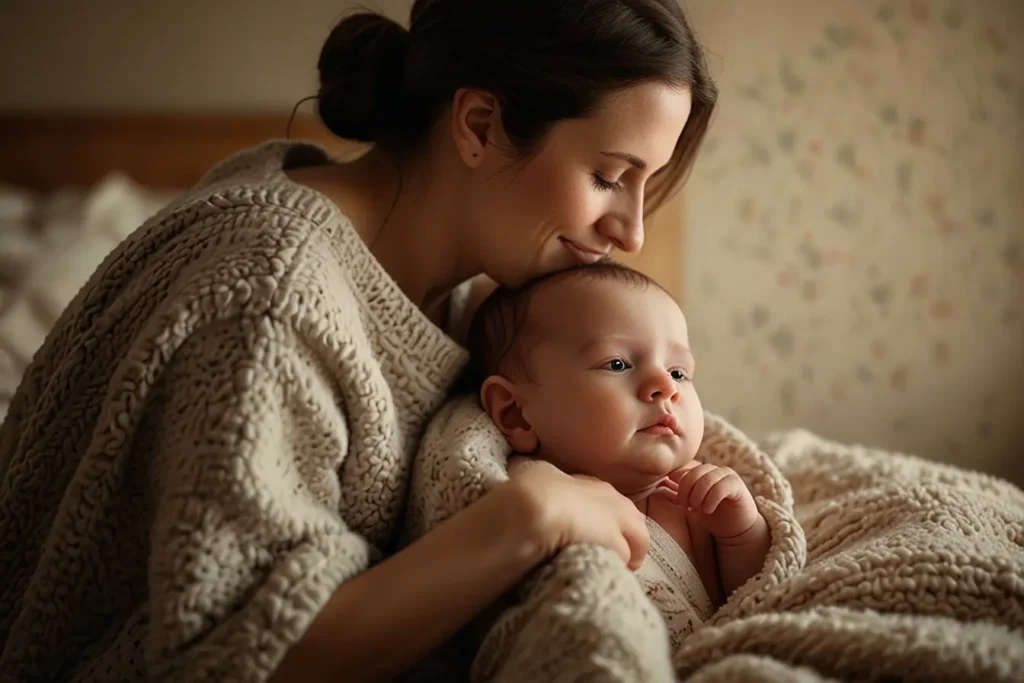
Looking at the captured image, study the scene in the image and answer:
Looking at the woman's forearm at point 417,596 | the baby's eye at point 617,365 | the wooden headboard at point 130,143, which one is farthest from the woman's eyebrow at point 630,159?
the wooden headboard at point 130,143

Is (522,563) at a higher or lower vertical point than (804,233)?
higher

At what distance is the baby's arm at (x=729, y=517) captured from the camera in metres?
0.96

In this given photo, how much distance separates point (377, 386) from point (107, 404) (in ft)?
0.80

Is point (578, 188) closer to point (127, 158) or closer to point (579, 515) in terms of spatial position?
point (579, 515)

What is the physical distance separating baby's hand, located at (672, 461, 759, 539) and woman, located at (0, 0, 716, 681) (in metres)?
0.10

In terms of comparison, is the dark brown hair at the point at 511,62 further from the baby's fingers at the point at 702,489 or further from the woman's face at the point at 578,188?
the baby's fingers at the point at 702,489

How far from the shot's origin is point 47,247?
184 cm

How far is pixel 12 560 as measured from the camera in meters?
0.93

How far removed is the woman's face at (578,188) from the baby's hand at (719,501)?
29cm

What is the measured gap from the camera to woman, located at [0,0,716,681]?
2.57ft

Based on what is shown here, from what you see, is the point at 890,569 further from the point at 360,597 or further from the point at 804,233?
the point at 804,233

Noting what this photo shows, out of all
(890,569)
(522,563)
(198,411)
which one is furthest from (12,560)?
(890,569)

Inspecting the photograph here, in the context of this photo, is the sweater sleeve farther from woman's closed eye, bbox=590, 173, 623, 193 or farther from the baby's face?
woman's closed eye, bbox=590, 173, 623, 193

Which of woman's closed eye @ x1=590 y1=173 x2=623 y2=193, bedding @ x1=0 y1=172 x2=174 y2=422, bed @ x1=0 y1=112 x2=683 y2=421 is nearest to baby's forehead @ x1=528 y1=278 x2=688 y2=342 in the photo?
woman's closed eye @ x1=590 y1=173 x2=623 y2=193
